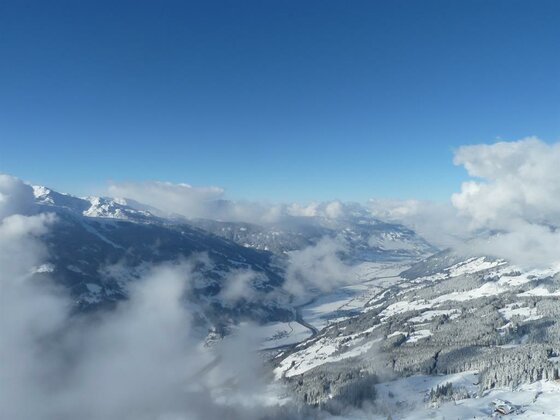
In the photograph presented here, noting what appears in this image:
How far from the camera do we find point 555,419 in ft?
497

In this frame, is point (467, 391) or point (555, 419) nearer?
point (555, 419)

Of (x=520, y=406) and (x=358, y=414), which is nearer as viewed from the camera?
(x=520, y=406)

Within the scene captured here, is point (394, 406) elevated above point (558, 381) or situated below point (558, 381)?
below

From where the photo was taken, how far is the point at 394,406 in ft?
633

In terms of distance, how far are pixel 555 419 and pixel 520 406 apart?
1865 cm

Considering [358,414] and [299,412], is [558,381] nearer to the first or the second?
[358,414]

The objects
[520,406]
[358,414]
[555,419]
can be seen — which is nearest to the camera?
[555,419]

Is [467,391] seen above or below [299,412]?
above

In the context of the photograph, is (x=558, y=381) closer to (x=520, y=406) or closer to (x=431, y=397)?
(x=520, y=406)

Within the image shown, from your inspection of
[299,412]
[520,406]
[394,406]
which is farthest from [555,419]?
[299,412]

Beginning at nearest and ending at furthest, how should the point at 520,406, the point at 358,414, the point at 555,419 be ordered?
1. the point at 555,419
2. the point at 520,406
3. the point at 358,414

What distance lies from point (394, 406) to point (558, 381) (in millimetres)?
74720

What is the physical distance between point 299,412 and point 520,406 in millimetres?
92185

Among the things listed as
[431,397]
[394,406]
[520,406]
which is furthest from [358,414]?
[520,406]
